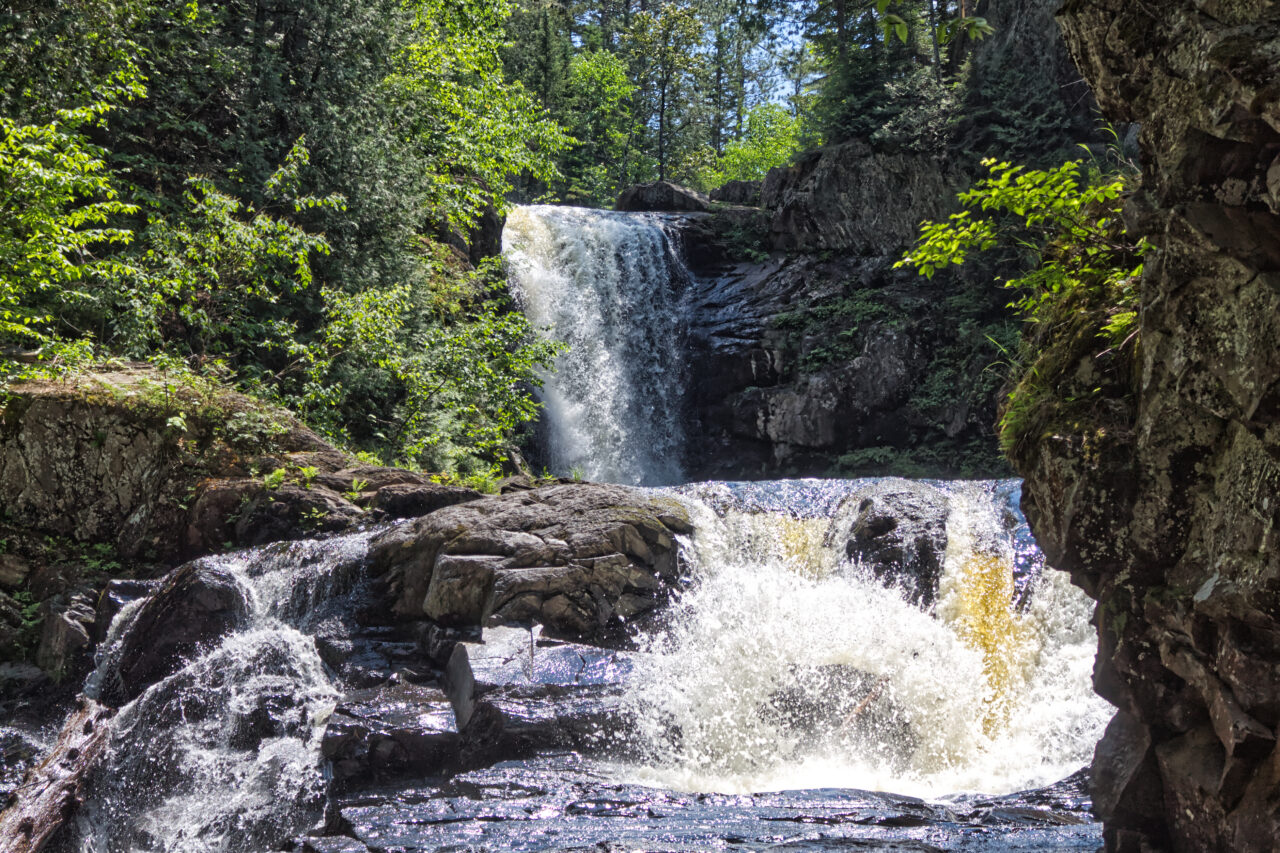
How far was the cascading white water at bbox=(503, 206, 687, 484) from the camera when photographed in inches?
720

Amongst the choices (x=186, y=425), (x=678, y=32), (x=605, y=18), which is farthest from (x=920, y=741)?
(x=605, y=18)

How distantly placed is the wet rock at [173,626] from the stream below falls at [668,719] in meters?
0.08

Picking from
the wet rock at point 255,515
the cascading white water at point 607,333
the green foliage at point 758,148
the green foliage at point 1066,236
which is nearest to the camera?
the green foliage at point 1066,236

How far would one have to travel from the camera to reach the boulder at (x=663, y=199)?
2458cm

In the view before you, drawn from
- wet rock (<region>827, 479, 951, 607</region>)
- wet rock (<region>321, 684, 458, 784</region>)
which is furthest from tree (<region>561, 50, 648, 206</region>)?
wet rock (<region>321, 684, 458, 784</region>)

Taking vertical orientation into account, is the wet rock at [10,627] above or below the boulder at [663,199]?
below

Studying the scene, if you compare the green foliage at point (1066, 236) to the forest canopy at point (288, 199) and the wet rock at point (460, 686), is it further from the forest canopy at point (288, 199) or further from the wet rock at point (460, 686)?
the forest canopy at point (288, 199)

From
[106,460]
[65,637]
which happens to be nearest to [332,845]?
[65,637]

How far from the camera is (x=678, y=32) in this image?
34.8 meters

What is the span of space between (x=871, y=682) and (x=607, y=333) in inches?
528

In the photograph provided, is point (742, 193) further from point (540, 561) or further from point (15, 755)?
→ point (15, 755)

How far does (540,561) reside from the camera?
319 inches

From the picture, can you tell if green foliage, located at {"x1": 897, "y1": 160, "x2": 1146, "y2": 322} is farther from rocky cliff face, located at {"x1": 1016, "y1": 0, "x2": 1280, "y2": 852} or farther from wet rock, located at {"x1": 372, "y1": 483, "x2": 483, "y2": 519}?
wet rock, located at {"x1": 372, "y1": 483, "x2": 483, "y2": 519}

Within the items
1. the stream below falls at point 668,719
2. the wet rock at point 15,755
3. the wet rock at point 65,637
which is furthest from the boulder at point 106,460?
the wet rock at point 15,755
